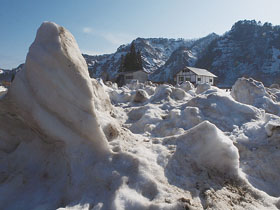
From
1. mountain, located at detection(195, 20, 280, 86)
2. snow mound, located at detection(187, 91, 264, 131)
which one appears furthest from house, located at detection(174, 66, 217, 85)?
snow mound, located at detection(187, 91, 264, 131)

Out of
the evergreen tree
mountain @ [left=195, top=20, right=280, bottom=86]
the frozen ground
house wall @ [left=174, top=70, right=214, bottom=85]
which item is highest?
mountain @ [left=195, top=20, right=280, bottom=86]

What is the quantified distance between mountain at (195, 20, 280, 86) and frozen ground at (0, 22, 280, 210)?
229 feet

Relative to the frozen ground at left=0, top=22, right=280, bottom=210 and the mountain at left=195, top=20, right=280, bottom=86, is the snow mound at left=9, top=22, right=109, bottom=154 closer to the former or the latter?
the frozen ground at left=0, top=22, right=280, bottom=210

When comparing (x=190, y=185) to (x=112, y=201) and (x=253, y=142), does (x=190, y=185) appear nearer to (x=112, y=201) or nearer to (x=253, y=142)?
(x=112, y=201)

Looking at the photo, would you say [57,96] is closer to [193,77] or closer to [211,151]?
[211,151]

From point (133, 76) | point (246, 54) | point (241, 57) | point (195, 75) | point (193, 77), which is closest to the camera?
point (195, 75)

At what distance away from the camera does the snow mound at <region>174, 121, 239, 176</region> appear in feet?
7.73

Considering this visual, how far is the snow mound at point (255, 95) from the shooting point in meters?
5.78

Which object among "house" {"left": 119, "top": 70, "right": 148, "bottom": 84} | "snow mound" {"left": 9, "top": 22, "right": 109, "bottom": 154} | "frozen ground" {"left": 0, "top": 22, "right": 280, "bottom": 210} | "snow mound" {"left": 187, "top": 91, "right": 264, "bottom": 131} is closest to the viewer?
"frozen ground" {"left": 0, "top": 22, "right": 280, "bottom": 210}

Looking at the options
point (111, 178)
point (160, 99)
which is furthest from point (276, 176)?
point (160, 99)

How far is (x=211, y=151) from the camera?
2418 millimetres

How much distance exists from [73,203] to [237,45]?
3706 inches

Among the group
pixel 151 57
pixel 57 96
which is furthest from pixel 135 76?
pixel 151 57

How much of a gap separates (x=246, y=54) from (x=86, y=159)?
87.5 metres
